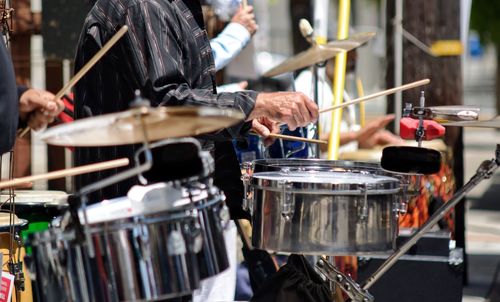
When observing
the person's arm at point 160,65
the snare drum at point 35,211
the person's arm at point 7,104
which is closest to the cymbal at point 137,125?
the person's arm at point 7,104

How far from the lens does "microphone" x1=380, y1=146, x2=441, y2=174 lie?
12.6 feet

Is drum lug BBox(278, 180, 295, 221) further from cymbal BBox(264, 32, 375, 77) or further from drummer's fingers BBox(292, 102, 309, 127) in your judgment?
cymbal BBox(264, 32, 375, 77)

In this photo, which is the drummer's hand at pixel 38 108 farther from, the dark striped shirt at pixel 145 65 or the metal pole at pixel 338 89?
the metal pole at pixel 338 89

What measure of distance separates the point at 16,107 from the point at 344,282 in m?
1.58

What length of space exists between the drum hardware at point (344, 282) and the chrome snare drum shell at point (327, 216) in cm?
26

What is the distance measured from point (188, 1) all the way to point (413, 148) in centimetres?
102

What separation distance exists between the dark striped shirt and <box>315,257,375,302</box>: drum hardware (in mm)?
702

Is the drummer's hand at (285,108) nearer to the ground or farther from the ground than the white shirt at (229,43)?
nearer to the ground

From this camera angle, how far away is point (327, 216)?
3676 mm

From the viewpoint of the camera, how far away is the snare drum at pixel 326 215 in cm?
367

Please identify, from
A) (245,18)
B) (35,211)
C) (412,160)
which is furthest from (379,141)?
(412,160)

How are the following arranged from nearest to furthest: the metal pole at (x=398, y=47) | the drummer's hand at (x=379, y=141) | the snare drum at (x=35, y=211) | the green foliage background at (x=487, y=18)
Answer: the snare drum at (x=35, y=211) → the drummer's hand at (x=379, y=141) → the metal pole at (x=398, y=47) → the green foliage background at (x=487, y=18)

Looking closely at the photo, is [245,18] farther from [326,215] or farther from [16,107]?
[16,107]

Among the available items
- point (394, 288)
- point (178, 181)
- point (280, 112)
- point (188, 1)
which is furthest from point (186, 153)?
point (394, 288)
